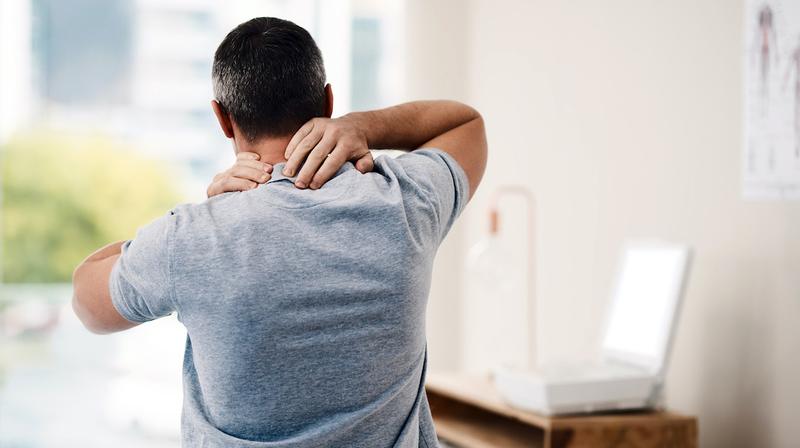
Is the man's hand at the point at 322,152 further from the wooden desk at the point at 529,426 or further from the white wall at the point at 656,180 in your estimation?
the white wall at the point at 656,180

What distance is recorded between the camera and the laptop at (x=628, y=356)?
1.90m

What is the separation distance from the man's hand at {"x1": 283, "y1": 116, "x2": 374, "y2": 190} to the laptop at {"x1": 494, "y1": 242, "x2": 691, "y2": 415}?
963mm

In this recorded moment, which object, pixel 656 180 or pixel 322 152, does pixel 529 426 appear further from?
pixel 322 152

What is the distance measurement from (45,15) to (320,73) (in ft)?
22.6

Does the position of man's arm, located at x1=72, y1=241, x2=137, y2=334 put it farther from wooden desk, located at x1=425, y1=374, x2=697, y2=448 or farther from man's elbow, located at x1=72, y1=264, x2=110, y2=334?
wooden desk, located at x1=425, y1=374, x2=697, y2=448

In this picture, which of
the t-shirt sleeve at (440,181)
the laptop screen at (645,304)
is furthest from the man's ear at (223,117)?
the laptop screen at (645,304)

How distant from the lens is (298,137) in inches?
41.9

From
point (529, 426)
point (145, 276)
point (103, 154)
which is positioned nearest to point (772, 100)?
point (529, 426)

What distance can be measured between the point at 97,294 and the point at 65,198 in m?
7.74

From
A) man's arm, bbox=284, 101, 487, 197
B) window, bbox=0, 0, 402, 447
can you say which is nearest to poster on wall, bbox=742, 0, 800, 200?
man's arm, bbox=284, 101, 487, 197

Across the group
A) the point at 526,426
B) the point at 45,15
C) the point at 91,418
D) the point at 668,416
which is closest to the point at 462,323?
the point at 526,426

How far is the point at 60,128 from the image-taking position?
7.70 m

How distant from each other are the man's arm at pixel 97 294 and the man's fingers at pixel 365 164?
0.31 metres

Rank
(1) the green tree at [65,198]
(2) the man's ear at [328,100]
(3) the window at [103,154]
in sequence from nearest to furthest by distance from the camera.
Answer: (2) the man's ear at [328,100] < (3) the window at [103,154] < (1) the green tree at [65,198]
